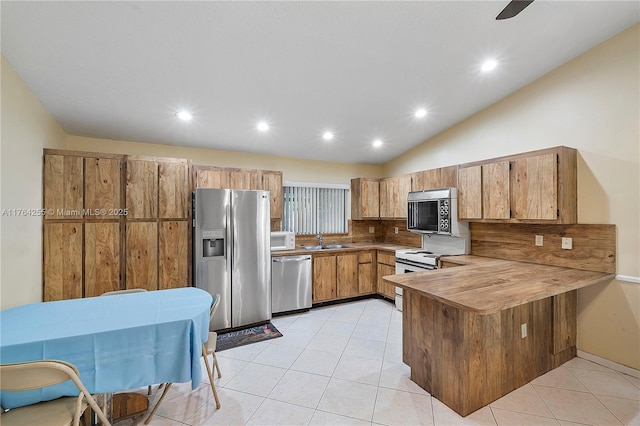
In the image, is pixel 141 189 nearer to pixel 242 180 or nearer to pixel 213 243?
pixel 213 243

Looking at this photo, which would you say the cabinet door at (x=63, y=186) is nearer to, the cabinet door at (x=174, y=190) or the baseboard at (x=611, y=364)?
the cabinet door at (x=174, y=190)

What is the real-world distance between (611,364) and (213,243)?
4220 millimetres

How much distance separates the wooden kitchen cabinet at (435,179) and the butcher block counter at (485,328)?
1.35 metres

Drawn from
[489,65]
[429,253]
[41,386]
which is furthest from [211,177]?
[489,65]

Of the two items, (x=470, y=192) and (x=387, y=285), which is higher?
(x=470, y=192)

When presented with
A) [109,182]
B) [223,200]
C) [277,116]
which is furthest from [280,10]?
[109,182]

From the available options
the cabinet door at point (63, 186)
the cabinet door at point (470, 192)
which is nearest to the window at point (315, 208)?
the cabinet door at point (470, 192)

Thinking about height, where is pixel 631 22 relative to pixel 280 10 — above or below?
above

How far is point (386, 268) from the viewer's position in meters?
4.28

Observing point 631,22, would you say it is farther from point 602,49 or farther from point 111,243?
point 111,243

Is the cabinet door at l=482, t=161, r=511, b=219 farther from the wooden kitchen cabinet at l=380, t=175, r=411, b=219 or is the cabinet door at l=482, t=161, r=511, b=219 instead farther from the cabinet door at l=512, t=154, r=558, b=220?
the wooden kitchen cabinet at l=380, t=175, r=411, b=219

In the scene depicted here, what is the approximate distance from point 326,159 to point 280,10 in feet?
9.83

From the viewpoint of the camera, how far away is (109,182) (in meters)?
2.90

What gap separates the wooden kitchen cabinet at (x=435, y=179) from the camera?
353cm
